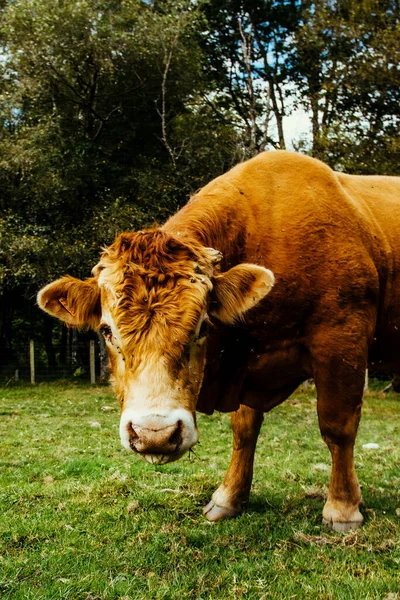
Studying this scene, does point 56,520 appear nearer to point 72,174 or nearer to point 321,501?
point 321,501

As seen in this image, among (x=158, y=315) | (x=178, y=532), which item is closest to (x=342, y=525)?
(x=178, y=532)

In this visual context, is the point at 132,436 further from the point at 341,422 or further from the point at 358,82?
the point at 358,82

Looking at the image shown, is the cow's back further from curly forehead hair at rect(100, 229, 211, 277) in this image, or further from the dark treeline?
the dark treeline

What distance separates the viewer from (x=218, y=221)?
4.85 m

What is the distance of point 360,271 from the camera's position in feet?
16.7

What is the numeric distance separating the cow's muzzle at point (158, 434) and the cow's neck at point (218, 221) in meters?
1.62

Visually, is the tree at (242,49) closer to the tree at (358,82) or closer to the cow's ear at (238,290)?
the tree at (358,82)

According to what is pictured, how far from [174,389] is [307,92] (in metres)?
25.8

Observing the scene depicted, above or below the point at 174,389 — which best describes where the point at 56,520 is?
below

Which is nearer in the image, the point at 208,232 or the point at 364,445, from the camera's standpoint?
the point at 208,232

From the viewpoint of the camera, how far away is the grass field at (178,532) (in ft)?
12.2

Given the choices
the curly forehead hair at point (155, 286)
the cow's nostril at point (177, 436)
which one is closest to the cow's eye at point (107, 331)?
the curly forehead hair at point (155, 286)

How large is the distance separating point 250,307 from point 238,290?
156mm

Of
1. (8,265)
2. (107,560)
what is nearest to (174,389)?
(107,560)
